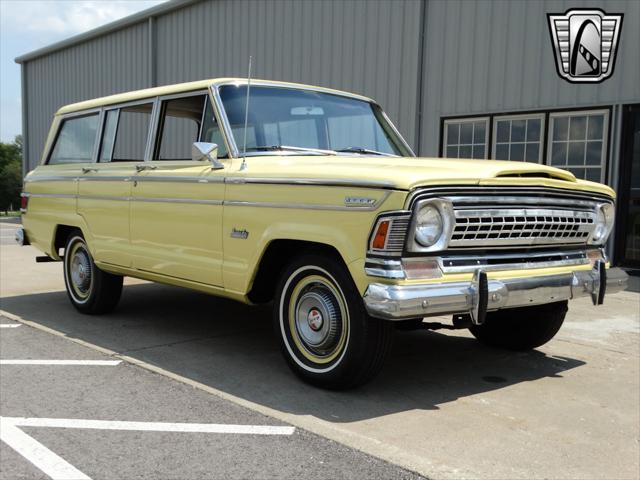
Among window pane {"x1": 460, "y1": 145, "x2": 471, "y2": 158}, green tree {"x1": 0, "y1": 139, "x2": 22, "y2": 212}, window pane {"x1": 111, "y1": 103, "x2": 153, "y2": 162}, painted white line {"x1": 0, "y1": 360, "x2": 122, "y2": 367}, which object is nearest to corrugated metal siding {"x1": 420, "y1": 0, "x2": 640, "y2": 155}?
window pane {"x1": 460, "y1": 145, "x2": 471, "y2": 158}

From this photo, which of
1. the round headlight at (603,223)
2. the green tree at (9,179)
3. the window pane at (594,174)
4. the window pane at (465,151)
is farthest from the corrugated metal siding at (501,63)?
the green tree at (9,179)

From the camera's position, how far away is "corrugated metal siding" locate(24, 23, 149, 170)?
19516 millimetres

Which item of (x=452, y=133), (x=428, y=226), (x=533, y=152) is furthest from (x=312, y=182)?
(x=452, y=133)

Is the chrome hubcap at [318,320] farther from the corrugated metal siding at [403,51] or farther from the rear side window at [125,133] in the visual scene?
the corrugated metal siding at [403,51]

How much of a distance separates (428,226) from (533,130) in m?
7.66

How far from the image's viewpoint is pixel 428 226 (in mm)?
3605

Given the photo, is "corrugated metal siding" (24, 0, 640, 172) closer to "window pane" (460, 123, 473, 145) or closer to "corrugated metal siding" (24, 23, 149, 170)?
"window pane" (460, 123, 473, 145)

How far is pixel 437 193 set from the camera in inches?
139

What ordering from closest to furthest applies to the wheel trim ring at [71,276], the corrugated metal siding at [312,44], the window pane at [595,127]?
the wheel trim ring at [71,276]
the window pane at [595,127]
the corrugated metal siding at [312,44]

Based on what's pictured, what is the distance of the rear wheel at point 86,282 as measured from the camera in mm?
6199

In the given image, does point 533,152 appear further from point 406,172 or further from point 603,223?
point 406,172

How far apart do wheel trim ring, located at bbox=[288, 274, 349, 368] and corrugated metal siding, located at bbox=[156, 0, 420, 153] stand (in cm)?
828

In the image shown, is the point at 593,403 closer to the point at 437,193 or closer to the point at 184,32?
the point at 437,193

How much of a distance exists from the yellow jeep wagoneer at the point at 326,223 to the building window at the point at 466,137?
5.87 meters
